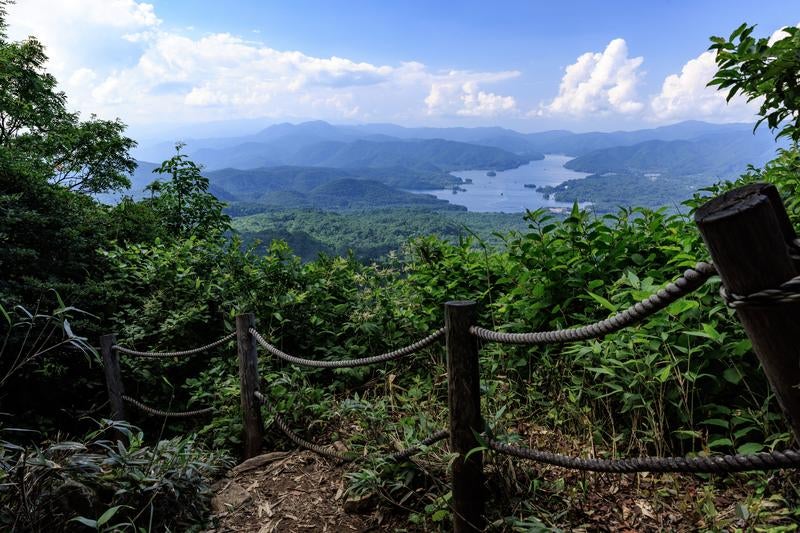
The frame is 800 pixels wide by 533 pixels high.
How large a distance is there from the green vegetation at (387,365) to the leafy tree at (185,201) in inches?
93.4

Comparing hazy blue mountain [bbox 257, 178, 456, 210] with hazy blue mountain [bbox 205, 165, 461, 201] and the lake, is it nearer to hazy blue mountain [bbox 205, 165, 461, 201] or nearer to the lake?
the lake

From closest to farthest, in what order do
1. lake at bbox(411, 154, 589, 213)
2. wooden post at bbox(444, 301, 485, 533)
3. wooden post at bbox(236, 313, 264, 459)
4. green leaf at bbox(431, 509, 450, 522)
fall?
wooden post at bbox(444, 301, 485, 533)
green leaf at bbox(431, 509, 450, 522)
wooden post at bbox(236, 313, 264, 459)
lake at bbox(411, 154, 589, 213)

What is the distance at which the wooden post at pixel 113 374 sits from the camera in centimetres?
461

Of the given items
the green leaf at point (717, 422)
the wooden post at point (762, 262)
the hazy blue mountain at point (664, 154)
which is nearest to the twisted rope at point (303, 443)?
the green leaf at point (717, 422)

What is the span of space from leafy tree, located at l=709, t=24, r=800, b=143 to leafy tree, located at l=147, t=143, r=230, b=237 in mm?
8765

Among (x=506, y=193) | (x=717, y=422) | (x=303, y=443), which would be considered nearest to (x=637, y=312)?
(x=717, y=422)

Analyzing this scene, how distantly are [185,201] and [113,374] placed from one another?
6.10 m

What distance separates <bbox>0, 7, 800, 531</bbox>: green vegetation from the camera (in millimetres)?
2340

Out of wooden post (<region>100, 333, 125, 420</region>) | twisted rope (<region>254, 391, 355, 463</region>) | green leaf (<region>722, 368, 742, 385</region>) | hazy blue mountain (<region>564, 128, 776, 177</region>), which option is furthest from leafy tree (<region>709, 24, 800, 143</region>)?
hazy blue mountain (<region>564, 128, 776, 177</region>)

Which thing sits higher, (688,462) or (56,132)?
(56,132)

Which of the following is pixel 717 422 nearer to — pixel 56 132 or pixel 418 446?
pixel 418 446

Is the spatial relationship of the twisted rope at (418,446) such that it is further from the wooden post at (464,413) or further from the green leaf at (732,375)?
the green leaf at (732,375)

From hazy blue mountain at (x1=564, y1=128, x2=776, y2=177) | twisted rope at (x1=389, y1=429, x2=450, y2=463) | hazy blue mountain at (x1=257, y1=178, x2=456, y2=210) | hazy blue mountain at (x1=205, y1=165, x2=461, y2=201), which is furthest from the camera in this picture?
hazy blue mountain at (x1=205, y1=165, x2=461, y2=201)

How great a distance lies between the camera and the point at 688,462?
4.43 feet
